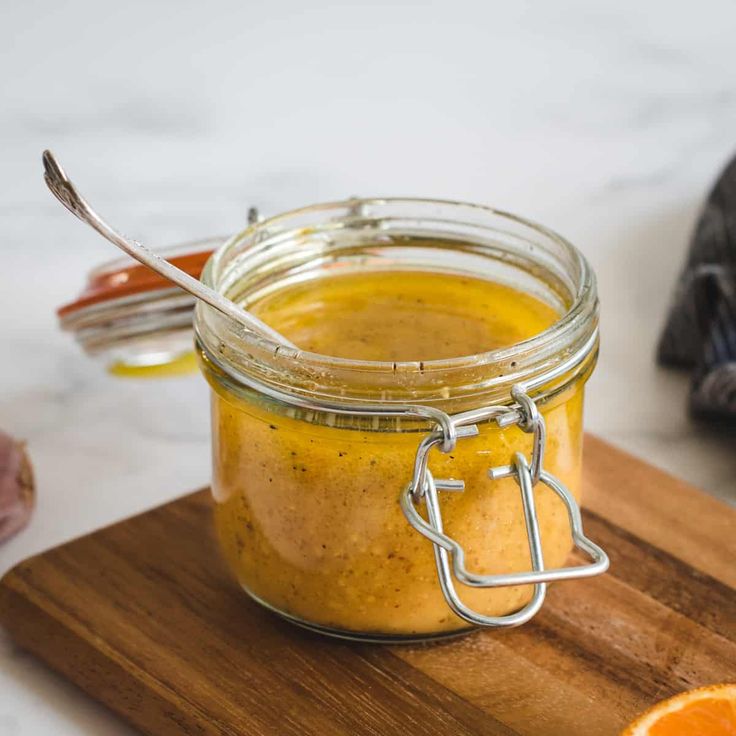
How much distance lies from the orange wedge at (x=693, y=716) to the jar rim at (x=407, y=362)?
0.21 metres

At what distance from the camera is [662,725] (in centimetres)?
76

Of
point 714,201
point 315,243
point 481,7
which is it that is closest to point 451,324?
point 315,243

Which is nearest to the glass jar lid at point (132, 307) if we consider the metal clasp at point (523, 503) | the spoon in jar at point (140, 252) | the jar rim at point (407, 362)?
the jar rim at point (407, 362)

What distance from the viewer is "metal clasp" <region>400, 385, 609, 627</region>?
29.2 inches

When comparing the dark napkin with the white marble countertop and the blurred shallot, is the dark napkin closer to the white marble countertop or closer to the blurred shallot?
the white marble countertop

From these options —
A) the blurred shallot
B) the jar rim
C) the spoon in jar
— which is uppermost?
the spoon in jar

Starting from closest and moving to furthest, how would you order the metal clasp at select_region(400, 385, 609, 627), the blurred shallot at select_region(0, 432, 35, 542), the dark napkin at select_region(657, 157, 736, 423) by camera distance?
the metal clasp at select_region(400, 385, 609, 627) < the blurred shallot at select_region(0, 432, 35, 542) < the dark napkin at select_region(657, 157, 736, 423)

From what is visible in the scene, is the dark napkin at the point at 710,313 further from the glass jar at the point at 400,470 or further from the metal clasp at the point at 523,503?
the metal clasp at the point at 523,503

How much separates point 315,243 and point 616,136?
90cm

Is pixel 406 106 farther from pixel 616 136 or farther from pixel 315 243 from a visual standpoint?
pixel 315 243

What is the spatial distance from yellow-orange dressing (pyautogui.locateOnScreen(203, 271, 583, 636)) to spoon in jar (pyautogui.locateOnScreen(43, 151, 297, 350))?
0.05 meters

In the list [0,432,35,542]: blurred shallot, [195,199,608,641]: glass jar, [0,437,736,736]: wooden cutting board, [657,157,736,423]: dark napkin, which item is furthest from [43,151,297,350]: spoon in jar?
[657,157,736,423]: dark napkin

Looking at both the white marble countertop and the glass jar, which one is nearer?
the glass jar

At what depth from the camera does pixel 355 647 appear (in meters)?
0.90
